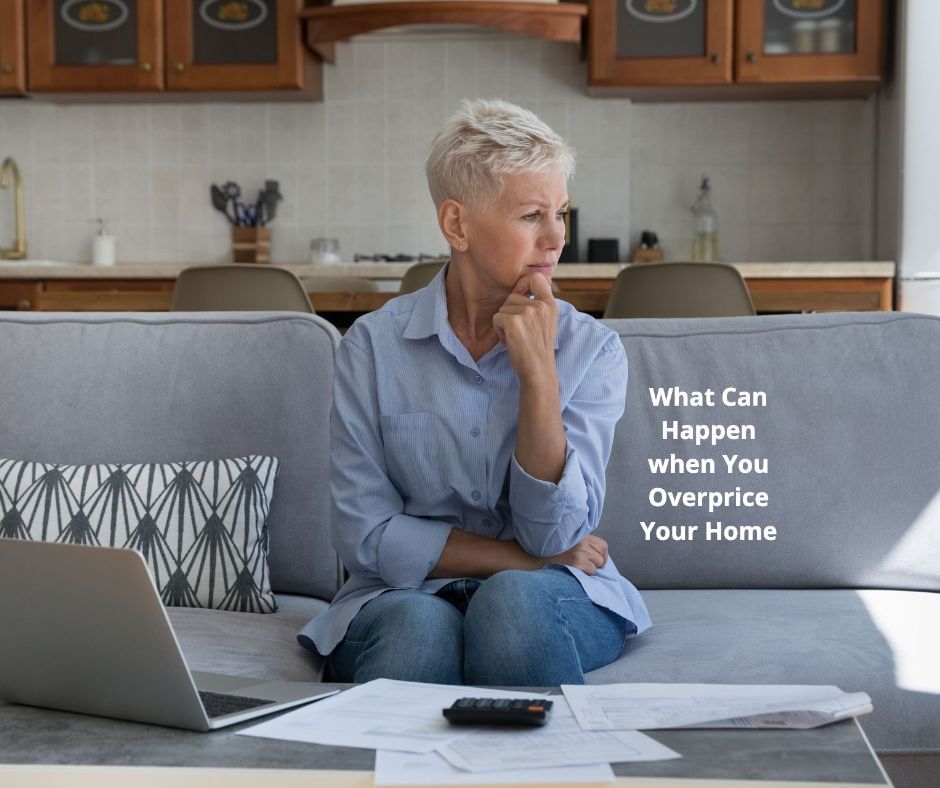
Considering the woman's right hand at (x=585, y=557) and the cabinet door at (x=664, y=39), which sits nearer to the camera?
the woman's right hand at (x=585, y=557)

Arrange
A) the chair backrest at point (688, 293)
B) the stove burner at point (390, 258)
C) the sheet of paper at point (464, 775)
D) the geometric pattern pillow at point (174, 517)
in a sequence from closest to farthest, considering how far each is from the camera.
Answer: the sheet of paper at point (464, 775)
the geometric pattern pillow at point (174, 517)
the chair backrest at point (688, 293)
the stove burner at point (390, 258)

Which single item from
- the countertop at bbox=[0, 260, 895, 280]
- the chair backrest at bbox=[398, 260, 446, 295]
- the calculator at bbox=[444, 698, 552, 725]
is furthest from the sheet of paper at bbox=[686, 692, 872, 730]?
the countertop at bbox=[0, 260, 895, 280]

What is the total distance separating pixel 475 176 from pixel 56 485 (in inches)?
31.7

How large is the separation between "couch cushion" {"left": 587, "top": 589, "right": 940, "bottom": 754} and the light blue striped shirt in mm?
90

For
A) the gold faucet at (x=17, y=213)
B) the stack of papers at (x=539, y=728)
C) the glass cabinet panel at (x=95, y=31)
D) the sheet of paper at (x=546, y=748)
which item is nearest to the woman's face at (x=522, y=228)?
the stack of papers at (x=539, y=728)

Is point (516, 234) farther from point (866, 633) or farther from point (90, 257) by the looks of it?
point (90, 257)

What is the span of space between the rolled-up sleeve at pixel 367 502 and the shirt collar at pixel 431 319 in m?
0.08

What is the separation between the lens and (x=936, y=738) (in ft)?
4.93

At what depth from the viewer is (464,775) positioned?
0.90 m

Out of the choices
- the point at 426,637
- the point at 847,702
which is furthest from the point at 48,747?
the point at 847,702

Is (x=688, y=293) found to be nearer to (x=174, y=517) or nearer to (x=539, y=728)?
(x=174, y=517)

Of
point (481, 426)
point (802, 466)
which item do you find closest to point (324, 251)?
point (802, 466)

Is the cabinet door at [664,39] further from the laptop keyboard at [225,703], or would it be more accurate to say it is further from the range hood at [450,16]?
the laptop keyboard at [225,703]

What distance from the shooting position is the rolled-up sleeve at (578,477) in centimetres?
158
